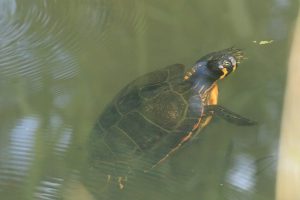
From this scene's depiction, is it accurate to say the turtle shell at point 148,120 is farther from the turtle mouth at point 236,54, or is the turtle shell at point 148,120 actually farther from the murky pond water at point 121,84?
the turtle mouth at point 236,54

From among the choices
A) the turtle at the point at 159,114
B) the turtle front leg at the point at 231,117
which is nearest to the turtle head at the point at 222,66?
the turtle at the point at 159,114

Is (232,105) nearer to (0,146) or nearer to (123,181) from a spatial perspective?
(123,181)

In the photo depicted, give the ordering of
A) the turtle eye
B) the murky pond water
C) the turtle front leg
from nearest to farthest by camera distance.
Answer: the murky pond water, the turtle front leg, the turtle eye

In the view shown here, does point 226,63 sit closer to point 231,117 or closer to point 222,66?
point 222,66

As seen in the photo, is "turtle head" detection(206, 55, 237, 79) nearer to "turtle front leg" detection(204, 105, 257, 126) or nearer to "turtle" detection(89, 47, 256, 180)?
"turtle" detection(89, 47, 256, 180)

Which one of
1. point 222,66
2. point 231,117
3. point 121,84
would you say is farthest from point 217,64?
point 121,84

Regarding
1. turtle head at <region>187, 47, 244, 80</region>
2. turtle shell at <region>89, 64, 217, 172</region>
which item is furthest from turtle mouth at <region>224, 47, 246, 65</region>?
turtle shell at <region>89, 64, 217, 172</region>

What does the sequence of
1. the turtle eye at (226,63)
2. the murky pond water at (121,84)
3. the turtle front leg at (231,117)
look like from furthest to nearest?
the turtle eye at (226,63), the turtle front leg at (231,117), the murky pond water at (121,84)
